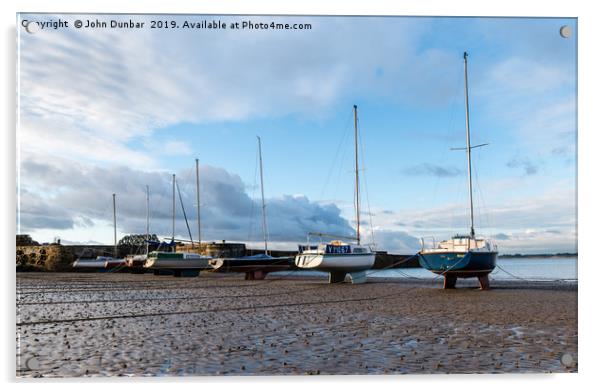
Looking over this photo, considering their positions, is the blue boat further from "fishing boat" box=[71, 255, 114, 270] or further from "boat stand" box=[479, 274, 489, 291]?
"fishing boat" box=[71, 255, 114, 270]

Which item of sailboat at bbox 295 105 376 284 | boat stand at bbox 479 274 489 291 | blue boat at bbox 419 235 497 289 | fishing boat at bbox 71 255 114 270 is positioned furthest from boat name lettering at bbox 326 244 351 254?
fishing boat at bbox 71 255 114 270

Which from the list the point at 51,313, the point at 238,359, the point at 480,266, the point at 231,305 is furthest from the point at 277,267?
the point at 238,359

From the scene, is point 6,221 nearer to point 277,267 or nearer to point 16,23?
point 16,23

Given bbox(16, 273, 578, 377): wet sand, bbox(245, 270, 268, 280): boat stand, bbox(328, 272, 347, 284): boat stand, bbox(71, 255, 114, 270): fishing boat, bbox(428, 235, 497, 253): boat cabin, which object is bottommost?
bbox(71, 255, 114, 270): fishing boat

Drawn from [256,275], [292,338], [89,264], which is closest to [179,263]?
[256,275]

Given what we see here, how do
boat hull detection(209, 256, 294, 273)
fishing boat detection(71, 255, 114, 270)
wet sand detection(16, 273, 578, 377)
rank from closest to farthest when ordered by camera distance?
wet sand detection(16, 273, 578, 377) → boat hull detection(209, 256, 294, 273) → fishing boat detection(71, 255, 114, 270)

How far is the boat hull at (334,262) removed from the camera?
103ft

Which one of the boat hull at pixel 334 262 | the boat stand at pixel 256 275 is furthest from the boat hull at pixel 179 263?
the boat hull at pixel 334 262

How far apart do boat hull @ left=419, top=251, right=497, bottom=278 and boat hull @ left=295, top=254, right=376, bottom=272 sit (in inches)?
236

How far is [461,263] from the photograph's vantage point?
2562 centimetres

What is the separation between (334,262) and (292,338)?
20258mm

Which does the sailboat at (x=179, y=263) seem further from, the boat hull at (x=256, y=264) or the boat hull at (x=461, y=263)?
the boat hull at (x=461, y=263)

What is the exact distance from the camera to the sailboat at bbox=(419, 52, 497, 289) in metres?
25.6

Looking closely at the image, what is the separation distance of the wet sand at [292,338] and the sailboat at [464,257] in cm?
686
